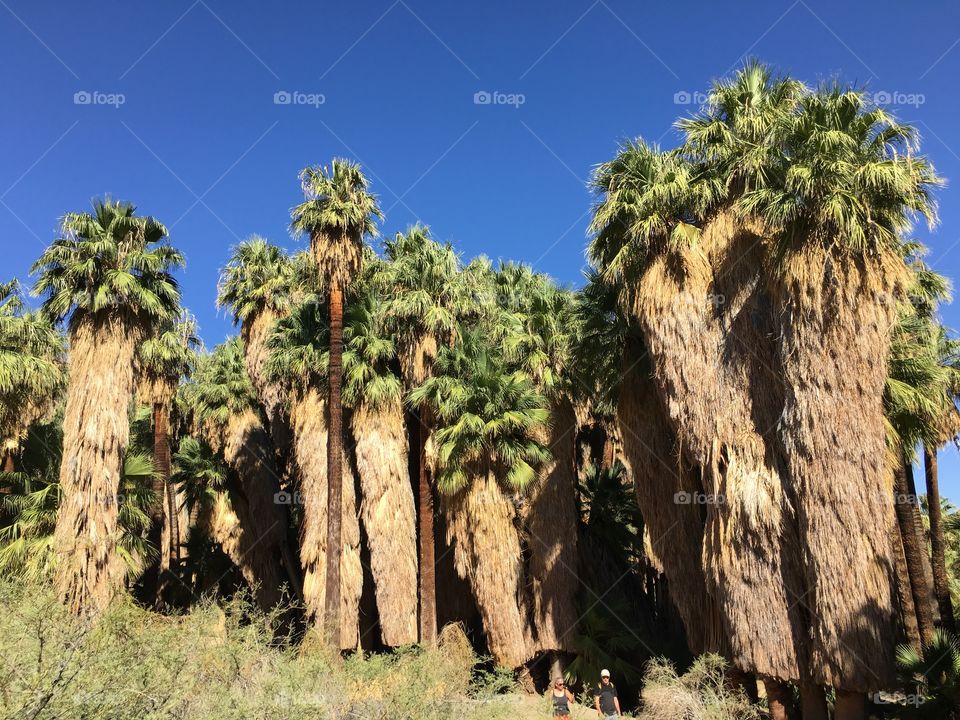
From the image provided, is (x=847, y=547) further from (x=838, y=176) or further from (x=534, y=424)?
(x=534, y=424)

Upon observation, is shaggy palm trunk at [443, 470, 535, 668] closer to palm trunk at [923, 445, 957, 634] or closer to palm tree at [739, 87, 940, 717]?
palm tree at [739, 87, 940, 717]

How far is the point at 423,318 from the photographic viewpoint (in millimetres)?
20703

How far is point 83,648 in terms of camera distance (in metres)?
7.71

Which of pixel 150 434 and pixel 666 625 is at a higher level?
pixel 150 434

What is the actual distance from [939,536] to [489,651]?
12029mm

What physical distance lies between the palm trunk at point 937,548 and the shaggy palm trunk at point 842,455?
5040mm

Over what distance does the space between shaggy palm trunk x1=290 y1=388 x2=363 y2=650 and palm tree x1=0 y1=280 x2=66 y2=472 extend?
6847 mm

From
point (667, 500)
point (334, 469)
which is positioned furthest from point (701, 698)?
point (334, 469)

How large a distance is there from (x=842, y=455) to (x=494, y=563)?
10.2 meters

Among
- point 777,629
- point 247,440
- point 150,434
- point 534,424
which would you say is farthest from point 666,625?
point 150,434

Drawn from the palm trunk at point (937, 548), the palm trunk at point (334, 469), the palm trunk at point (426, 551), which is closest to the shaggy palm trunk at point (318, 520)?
the palm trunk at point (334, 469)

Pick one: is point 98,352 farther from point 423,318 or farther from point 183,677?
point 183,677

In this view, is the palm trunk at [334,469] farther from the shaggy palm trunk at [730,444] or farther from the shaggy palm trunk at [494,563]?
the shaggy palm trunk at [730,444]

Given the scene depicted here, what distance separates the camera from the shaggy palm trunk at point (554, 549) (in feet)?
63.8
